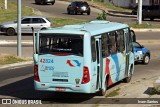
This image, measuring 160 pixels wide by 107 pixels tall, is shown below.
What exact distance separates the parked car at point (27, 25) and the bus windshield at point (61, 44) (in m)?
26.3

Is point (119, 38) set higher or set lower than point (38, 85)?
higher

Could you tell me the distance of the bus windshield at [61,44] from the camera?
15664mm

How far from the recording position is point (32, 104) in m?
15.3

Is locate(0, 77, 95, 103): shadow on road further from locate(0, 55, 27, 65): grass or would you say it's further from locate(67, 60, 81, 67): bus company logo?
locate(0, 55, 27, 65): grass

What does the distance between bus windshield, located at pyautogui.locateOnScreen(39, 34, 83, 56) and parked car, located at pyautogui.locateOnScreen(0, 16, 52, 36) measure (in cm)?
2632

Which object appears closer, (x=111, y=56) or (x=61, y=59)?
(x=61, y=59)

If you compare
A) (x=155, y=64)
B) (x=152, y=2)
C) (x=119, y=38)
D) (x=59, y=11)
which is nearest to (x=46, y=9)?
(x=59, y=11)

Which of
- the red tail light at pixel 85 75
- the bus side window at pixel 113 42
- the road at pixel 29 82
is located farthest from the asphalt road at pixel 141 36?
the red tail light at pixel 85 75

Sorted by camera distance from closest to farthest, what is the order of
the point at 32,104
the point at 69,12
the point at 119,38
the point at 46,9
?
the point at 32,104, the point at 119,38, the point at 69,12, the point at 46,9

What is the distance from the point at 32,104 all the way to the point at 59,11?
174ft

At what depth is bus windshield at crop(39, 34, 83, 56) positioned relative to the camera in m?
15.7

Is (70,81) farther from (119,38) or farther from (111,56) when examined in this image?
(119,38)

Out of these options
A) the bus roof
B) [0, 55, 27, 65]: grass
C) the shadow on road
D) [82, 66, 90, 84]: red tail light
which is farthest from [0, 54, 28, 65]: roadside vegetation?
[82, 66, 90, 84]: red tail light

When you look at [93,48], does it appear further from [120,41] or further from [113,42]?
[120,41]
